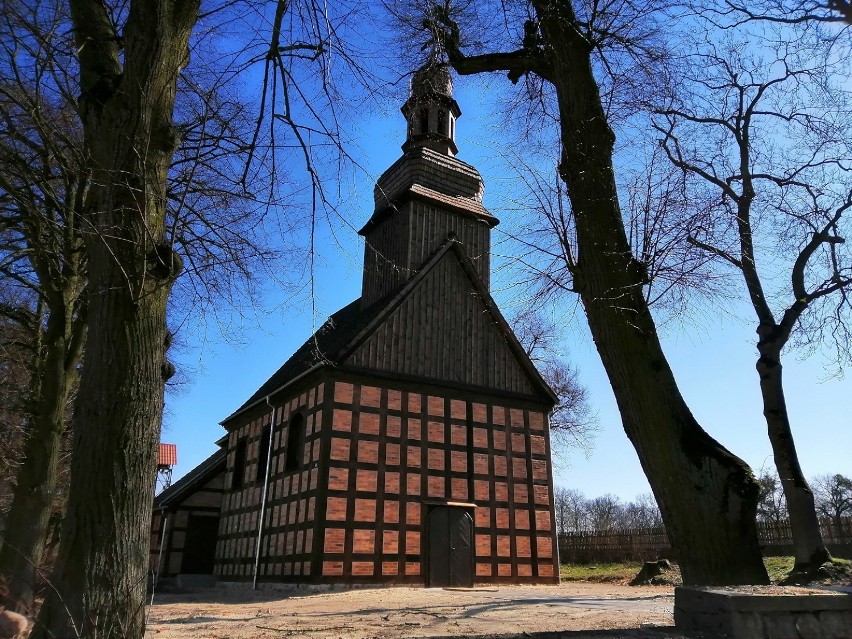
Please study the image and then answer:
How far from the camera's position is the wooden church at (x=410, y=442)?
46.2 ft

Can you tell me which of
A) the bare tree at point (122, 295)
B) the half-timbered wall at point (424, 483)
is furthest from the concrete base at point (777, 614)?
the half-timbered wall at point (424, 483)

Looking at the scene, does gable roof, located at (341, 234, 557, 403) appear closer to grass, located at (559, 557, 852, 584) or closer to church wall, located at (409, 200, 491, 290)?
church wall, located at (409, 200, 491, 290)

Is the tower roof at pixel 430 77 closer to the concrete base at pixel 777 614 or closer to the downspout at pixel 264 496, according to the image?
the concrete base at pixel 777 614

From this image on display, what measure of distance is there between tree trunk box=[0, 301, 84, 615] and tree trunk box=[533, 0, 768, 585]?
7.63 m

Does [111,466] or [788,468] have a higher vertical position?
[788,468]

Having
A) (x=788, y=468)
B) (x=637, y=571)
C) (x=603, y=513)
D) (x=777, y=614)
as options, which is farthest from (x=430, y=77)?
(x=603, y=513)

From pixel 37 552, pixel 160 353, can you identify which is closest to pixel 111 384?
pixel 160 353

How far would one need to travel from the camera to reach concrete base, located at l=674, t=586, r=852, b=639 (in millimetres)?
4242

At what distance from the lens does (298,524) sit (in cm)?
1437

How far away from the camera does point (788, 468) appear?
10234 mm

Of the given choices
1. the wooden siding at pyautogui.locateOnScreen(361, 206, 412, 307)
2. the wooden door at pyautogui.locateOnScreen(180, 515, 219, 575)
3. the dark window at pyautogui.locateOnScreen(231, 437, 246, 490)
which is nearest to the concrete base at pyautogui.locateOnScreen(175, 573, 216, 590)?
the wooden door at pyautogui.locateOnScreen(180, 515, 219, 575)

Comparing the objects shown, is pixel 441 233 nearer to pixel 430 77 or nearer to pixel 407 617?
pixel 430 77

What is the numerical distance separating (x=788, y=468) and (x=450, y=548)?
23.9ft

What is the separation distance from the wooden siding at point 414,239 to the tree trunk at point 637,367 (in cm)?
1099
